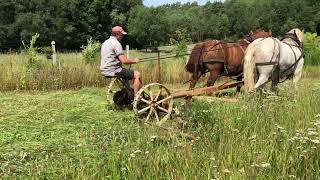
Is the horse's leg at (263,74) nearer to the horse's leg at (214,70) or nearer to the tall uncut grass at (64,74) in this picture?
the horse's leg at (214,70)

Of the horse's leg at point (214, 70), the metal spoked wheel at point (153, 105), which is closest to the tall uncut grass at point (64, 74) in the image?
the horse's leg at point (214, 70)

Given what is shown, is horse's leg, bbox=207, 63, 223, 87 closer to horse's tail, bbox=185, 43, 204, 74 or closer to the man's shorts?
horse's tail, bbox=185, 43, 204, 74

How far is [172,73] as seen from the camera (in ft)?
54.7

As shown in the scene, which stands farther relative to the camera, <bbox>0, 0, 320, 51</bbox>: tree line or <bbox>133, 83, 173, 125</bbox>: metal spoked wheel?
<bbox>0, 0, 320, 51</bbox>: tree line

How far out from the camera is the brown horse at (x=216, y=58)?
10992mm

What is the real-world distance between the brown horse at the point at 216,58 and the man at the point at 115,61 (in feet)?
9.66

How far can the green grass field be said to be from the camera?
4.31m

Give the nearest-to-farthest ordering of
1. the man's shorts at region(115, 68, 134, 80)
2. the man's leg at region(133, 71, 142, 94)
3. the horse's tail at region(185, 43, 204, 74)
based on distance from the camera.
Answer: the man's leg at region(133, 71, 142, 94) → the man's shorts at region(115, 68, 134, 80) → the horse's tail at region(185, 43, 204, 74)

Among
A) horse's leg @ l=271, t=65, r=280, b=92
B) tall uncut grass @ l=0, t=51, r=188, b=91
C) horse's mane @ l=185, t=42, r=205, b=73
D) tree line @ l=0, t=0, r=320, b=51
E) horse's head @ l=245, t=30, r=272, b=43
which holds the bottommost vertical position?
tall uncut grass @ l=0, t=51, r=188, b=91

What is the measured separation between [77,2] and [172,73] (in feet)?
177

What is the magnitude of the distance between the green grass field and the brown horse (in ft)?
11.2

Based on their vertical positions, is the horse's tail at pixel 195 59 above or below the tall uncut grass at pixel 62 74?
above

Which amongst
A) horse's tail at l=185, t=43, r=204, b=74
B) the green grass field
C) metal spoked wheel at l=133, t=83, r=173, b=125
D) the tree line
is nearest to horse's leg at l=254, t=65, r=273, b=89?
the green grass field

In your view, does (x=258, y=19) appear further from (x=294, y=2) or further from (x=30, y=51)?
(x=30, y=51)
